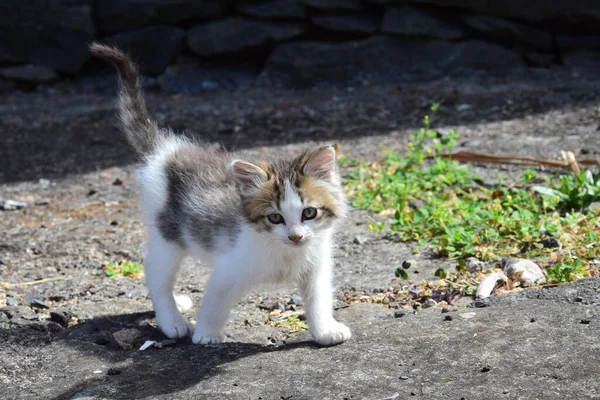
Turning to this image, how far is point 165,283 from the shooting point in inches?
176

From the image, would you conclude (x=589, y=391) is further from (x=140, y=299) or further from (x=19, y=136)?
(x=19, y=136)

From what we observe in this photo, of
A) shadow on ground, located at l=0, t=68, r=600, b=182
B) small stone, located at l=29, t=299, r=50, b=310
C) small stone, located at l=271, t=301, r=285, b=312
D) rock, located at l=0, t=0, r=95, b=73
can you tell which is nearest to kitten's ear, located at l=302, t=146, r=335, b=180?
small stone, located at l=271, t=301, r=285, b=312

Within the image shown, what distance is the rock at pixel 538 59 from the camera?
9.77 metres

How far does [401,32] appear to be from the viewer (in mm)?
9773

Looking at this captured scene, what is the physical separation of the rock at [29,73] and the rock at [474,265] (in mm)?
7010

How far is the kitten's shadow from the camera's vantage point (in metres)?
3.65

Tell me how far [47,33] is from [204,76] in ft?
6.50

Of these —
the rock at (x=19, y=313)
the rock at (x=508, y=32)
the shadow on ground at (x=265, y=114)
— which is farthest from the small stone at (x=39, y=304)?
the rock at (x=508, y=32)

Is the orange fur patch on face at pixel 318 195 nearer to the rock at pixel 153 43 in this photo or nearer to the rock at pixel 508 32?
the rock at pixel 508 32

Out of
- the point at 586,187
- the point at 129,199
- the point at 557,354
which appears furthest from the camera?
the point at 129,199

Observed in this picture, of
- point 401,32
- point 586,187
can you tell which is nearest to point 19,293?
point 586,187

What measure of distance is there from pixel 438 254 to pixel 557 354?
1.71 meters

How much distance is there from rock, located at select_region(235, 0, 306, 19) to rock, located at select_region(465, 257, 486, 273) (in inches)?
225

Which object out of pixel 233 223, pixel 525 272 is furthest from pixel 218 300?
pixel 525 272
